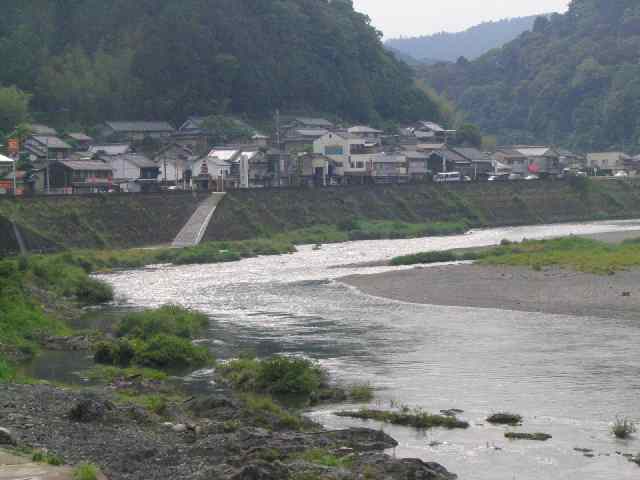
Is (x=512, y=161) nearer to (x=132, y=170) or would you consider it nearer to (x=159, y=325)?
(x=132, y=170)

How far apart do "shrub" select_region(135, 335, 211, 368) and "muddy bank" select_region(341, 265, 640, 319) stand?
11.5 meters

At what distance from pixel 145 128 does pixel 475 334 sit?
61589mm

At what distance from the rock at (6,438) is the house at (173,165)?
5250 cm

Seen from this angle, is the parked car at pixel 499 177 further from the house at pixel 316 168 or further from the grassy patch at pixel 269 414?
the grassy patch at pixel 269 414

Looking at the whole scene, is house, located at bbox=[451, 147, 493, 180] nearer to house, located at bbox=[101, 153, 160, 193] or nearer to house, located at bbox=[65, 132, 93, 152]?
house, located at bbox=[101, 153, 160, 193]

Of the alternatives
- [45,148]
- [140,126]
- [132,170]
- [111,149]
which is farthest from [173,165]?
[140,126]

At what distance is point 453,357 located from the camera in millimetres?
24750

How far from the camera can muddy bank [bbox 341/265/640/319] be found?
32.5 meters

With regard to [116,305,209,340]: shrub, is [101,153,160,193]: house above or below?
above

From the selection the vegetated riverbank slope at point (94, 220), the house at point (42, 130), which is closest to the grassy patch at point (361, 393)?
the vegetated riverbank slope at point (94, 220)

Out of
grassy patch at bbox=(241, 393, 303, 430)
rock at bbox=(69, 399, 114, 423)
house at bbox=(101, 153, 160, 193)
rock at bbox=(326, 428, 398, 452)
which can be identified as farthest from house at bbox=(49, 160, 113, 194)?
rock at bbox=(326, 428, 398, 452)

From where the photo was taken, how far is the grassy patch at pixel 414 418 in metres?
18.8

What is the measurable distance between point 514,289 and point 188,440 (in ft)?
71.1

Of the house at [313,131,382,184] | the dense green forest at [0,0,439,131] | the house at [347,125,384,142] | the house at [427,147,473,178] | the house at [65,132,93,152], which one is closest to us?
the house at [65,132,93,152]
